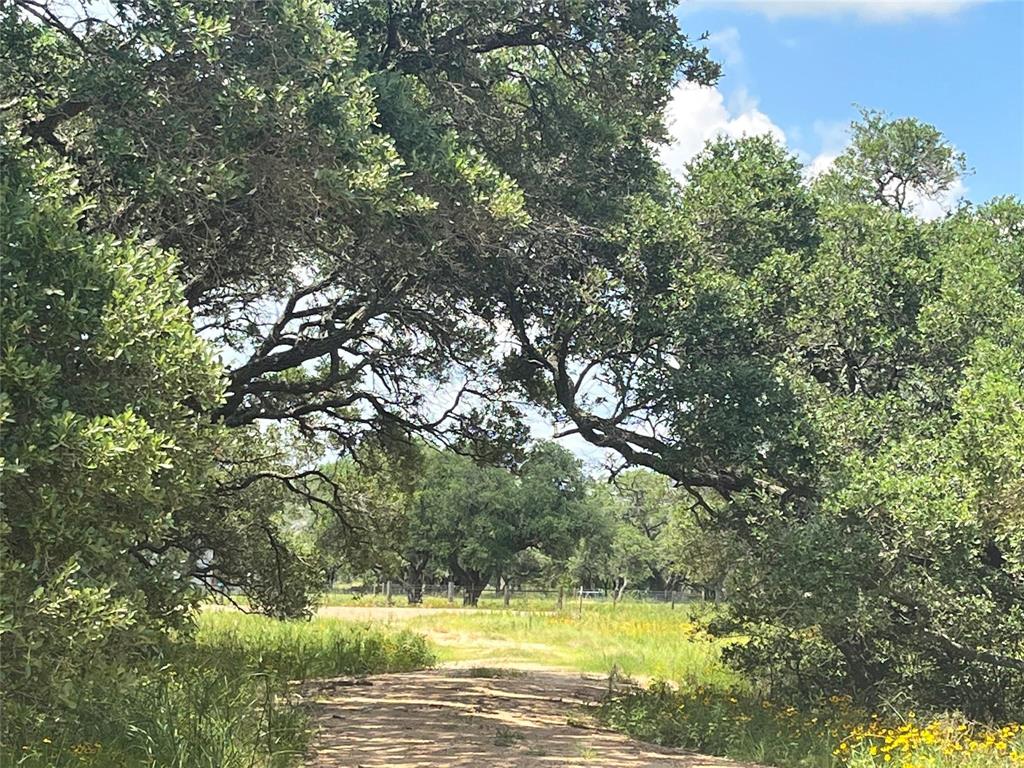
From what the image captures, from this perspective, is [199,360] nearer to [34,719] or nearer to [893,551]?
[34,719]

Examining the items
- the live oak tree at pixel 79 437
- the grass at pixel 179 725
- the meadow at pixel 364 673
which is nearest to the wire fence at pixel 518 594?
the meadow at pixel 364 673

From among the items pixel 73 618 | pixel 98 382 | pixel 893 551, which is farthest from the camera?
pixel 893 551

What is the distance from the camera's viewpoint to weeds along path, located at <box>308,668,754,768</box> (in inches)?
317

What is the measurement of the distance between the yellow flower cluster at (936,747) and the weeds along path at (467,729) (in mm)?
1276

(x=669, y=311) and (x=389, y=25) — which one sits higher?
(x=389, y=25)

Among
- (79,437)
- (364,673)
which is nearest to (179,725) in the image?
(79,437)

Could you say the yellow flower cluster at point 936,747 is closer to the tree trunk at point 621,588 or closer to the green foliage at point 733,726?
the green foliage at point 733,726

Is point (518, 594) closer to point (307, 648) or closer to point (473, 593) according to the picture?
point (473, 593)

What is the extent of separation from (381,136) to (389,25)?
1.90 metres

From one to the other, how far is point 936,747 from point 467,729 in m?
4.85

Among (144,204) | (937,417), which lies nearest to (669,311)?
(937,417)

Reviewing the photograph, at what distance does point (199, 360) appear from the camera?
5602mm

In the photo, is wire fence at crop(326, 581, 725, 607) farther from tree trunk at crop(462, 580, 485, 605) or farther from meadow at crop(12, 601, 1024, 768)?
meadow at crop(12, 601, 1024, 768)

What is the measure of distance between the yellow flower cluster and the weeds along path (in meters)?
1.28
